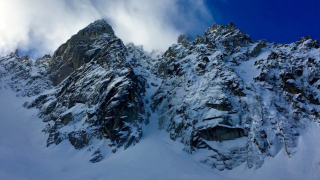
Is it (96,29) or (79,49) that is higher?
(96,29)

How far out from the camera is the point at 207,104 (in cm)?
4084

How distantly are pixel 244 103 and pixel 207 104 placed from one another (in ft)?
23.9

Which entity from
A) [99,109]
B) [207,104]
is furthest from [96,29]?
[207,104]

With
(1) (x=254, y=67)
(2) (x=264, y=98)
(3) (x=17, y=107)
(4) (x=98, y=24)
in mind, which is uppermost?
(4) (x=98, y=24)

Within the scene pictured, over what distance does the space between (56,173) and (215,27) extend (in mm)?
72977

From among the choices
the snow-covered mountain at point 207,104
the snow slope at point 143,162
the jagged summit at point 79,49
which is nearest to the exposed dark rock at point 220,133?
the snow-covered mountain at point 207,104

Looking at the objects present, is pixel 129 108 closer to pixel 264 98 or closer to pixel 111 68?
pixel 111 68

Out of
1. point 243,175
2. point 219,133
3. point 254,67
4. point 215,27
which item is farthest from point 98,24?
point 243,175

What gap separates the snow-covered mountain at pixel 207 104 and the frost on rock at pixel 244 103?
17 cm

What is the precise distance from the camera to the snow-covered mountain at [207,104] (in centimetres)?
3388

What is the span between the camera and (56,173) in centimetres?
3388

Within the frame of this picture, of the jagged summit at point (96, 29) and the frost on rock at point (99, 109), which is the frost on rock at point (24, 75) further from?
the jagged summit at point (96, 29)

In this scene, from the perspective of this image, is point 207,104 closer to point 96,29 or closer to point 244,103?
point 244,103

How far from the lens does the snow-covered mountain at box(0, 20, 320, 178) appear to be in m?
33.9
